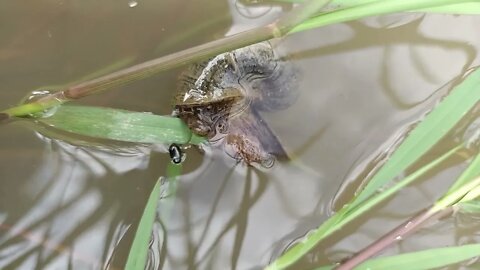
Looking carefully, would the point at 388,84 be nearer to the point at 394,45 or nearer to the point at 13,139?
the point at 394,45

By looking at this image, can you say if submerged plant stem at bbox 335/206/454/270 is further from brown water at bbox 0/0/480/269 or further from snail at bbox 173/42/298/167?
snail at bbox 173/42/298/167

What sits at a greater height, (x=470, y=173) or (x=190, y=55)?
(x=190, y=55)

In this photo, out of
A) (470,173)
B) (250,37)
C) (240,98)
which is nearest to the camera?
(250,37)

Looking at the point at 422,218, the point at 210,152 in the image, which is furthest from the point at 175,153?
the point at 422,218

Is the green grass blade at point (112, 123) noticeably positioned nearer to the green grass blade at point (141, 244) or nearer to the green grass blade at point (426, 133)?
the green grass blade at point (141, 244)

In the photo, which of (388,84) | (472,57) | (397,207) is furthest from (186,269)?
(472,57)

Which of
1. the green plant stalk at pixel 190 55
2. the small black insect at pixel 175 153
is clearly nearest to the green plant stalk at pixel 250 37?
the green plant stalk at pixel 190 55

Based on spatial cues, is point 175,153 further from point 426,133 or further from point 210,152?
point 426,133
